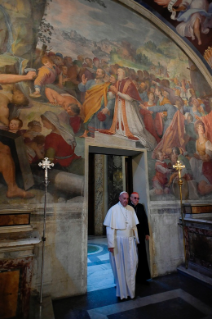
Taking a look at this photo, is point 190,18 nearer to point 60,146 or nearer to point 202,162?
point 202,162

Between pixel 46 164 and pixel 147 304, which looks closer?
pixel 147 304

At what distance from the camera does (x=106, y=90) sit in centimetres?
534

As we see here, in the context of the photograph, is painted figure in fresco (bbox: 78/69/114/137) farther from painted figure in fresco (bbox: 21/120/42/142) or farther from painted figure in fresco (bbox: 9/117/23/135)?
painted figure in fresco (bbox: 9/117/23/135)

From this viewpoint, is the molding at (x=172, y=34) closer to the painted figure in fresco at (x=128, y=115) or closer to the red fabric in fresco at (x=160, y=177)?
the painted figure in fresco at (x=128, y=115)

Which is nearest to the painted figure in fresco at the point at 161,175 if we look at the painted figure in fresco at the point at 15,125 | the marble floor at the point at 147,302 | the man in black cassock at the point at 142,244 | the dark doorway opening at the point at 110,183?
the man in black cassock at the point at 142,244

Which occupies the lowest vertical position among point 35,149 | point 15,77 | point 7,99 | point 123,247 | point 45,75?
point 123,247

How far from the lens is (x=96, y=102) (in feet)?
16.8

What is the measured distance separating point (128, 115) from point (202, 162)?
3190 millimetres

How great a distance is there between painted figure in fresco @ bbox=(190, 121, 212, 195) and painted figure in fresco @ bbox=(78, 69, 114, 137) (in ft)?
11.2

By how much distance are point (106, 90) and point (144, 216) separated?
3.65m

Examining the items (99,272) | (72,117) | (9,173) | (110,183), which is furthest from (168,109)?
(110,183)

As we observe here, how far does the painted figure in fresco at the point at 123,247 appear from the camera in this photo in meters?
3.73

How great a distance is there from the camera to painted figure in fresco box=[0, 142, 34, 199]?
12.4 ft

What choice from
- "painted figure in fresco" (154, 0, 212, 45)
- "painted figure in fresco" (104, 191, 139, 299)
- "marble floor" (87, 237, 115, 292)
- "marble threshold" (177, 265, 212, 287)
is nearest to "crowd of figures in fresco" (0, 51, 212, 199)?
"painted figure in fresco" (104, 191, 139, 299)
